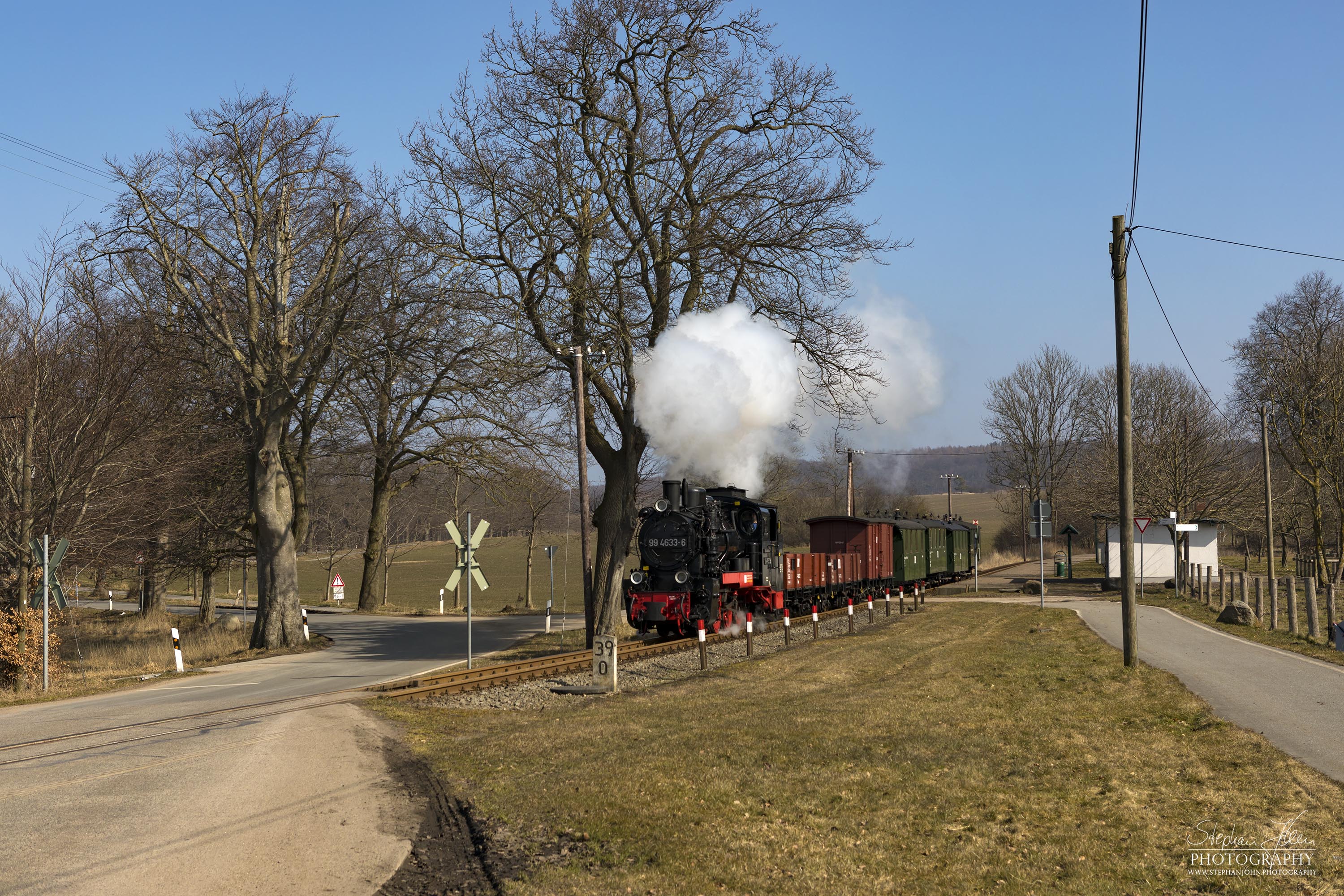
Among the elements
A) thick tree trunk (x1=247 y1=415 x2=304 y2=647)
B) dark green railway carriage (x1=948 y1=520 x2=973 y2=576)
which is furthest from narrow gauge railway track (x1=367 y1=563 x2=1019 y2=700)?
dark green railway carriage (x1=948 y1=520 x2=973 y2=576)

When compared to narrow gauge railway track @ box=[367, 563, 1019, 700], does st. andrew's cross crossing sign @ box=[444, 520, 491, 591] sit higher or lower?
higher

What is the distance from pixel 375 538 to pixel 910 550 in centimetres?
2034

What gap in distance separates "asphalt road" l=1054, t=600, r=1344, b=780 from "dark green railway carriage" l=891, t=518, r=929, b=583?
14803mm

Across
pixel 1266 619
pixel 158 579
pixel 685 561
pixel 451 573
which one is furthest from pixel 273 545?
pixel 451 573

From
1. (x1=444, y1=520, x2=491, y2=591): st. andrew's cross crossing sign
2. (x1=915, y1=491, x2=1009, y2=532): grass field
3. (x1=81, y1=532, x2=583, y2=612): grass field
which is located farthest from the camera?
(x1=915, y1=491, x2=1009, y2=532): grass field

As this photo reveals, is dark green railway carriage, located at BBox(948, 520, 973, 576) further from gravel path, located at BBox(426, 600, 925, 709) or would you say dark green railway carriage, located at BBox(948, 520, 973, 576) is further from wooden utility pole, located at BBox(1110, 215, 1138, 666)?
wooden utility pole, located at BBox(1110, 215, 1138, 666)

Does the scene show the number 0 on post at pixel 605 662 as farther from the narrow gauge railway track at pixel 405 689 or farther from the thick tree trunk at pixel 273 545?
the thick tree trunk at pixel 273 545

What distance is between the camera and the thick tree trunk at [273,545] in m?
23.2

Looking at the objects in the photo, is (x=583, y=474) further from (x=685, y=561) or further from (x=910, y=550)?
(x=910, y=550)

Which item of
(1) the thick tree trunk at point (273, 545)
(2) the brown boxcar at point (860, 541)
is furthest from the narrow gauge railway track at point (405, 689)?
(2) the brown boxcar at point (860, 541)

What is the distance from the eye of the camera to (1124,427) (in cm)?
1566

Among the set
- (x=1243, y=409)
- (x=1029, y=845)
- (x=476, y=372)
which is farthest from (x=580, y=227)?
(x=1243, y=409)

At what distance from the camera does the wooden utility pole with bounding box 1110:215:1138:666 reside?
15531 mm

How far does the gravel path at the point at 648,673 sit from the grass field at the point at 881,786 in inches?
30.9
